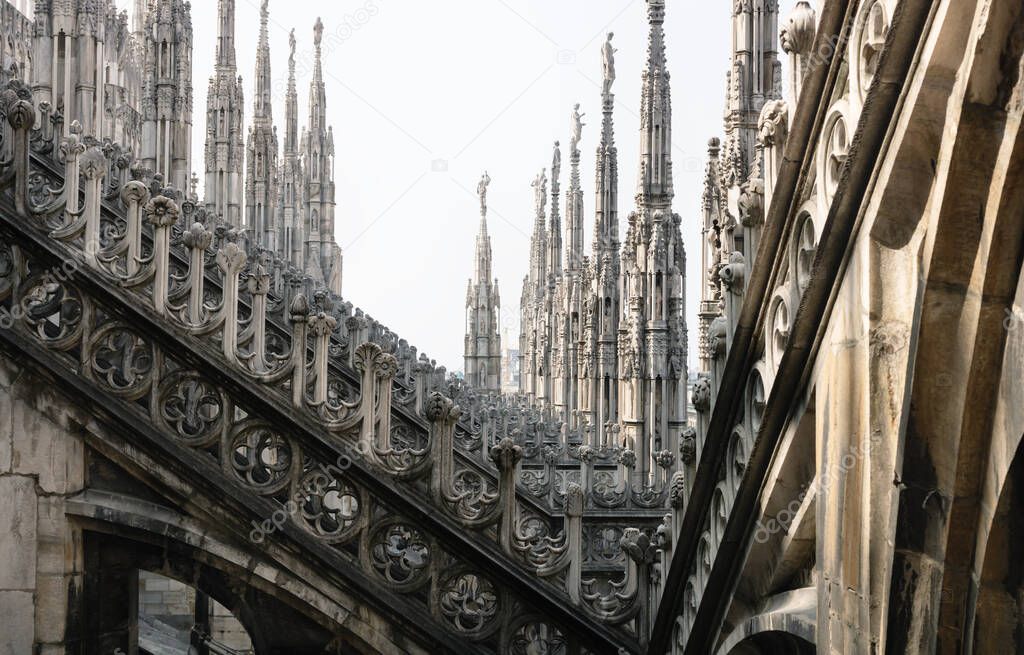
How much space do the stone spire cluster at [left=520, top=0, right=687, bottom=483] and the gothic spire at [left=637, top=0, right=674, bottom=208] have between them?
0.06 feet

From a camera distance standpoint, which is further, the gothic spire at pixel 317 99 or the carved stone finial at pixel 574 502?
the gothic spire at pixel 317 99

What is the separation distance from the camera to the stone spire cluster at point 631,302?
20.6 m

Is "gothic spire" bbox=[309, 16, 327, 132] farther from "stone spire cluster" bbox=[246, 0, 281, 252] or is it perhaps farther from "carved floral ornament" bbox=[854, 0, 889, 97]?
"carved floral ornament" bbox=[854, 0, 889, 97]

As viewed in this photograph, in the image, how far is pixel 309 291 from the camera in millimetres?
17875

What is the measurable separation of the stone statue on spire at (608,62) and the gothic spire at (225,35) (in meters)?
10.7

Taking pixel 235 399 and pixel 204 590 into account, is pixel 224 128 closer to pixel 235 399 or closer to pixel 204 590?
pixel 235 399

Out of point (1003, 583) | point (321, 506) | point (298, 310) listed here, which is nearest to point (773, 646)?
point (1003, 583)

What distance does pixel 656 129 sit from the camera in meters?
20.4

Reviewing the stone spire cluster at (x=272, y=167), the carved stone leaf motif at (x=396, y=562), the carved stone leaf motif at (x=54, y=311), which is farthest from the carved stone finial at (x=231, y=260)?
the stone spire cluster at (x=272, y=167)

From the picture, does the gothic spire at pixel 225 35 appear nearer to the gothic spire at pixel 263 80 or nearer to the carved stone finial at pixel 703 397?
the gothic spire at pixel 263 80

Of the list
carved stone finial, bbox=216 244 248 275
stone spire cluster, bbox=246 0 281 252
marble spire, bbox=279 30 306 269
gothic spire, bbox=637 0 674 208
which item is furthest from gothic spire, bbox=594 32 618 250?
carved stone finial, bbox=216 244 248 275

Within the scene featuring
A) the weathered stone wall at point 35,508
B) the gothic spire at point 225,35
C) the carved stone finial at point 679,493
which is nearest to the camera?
the carved stone finial at point 679,493

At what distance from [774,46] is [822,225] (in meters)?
10.5

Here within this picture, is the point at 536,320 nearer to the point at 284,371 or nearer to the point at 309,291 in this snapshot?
the point at 309,291
